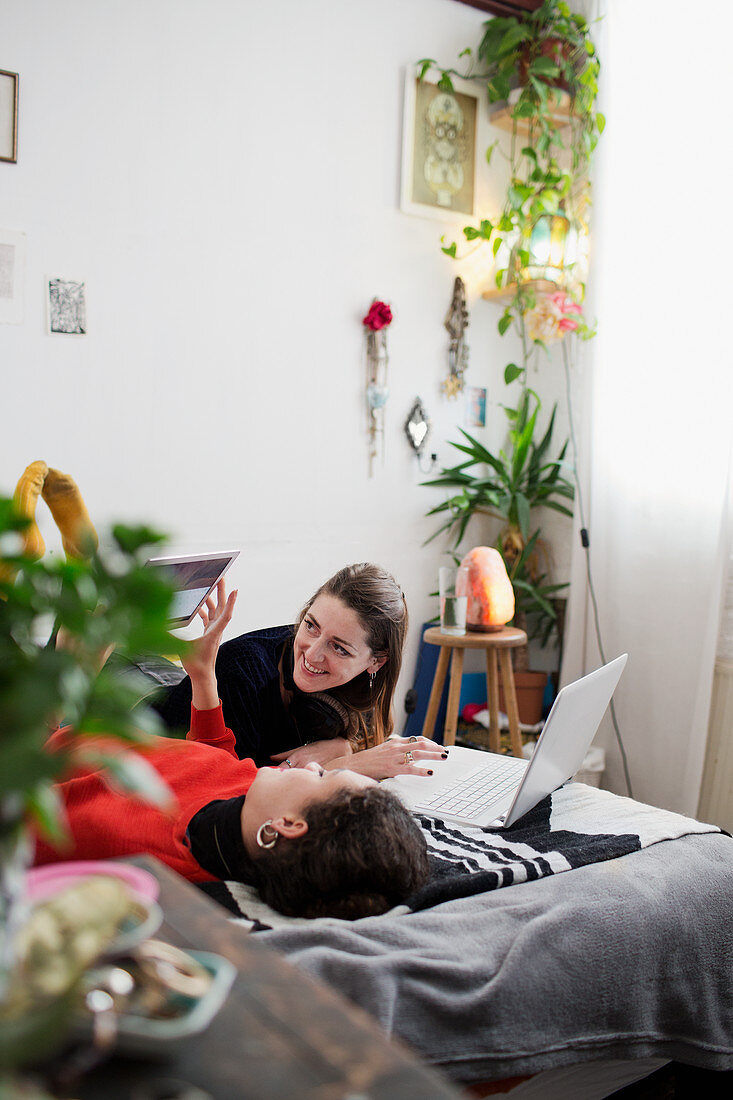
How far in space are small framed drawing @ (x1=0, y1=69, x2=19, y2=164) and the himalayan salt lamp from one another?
5.84ft

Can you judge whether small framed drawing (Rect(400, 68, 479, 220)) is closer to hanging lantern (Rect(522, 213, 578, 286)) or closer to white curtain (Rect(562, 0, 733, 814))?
hanging lantern (Rect(522, 213, 578, 286))

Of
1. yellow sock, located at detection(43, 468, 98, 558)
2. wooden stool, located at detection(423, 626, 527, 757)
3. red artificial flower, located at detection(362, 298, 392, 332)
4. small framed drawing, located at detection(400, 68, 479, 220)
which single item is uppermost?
small framed drawing, located at detection(400, 68, 479, 220)

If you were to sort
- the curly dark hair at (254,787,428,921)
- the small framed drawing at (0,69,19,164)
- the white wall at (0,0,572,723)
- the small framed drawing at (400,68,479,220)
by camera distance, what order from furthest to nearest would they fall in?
the small framed drawing at (400,68,479,220) < the white wall at (0,0,572,723) < the small framed drawing at (0,69,19,164) < the curly dark hair at (254,787,428,921)

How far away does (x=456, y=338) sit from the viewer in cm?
343

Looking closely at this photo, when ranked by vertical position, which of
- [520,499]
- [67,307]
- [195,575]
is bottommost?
[195,575]

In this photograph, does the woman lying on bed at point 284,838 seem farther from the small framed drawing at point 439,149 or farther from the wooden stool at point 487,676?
the small framed drawing at point 439,149

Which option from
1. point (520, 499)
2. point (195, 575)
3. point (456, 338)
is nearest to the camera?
point (195, 575)

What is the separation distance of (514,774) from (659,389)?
1.56m

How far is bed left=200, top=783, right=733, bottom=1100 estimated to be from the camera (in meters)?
1.05

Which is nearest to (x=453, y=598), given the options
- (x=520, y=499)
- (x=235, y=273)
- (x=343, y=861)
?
(x=520, y=499)

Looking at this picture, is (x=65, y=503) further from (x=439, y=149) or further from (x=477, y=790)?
(x=439, y=149)

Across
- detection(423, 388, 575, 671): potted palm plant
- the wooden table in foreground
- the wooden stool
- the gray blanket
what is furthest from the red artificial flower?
the wooden table in foreground

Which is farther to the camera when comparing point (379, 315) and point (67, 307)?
point (379, 315)

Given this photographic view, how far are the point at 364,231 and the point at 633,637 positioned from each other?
66.9 inches
